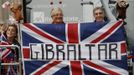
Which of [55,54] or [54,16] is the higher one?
[54,16]

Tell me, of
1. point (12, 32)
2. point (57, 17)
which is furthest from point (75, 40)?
point (12, 32)

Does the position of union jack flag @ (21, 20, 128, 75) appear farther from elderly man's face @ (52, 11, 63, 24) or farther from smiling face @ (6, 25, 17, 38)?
smiling face @ (6, 25, 17, 38)

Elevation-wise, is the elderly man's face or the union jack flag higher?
the elderly man's face

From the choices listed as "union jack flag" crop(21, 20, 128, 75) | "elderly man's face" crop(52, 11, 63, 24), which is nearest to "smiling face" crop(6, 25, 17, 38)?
"union jack flag" crop(21, 20, 128, 75)

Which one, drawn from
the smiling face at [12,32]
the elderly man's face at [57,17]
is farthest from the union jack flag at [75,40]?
the smiling face at [12,32]

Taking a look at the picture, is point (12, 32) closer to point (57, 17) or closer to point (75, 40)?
point (57, 17)

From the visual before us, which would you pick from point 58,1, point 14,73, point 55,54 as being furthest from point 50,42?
point 58,1

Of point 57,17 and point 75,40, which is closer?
point 75,40

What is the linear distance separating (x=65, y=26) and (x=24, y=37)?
0.66 metres

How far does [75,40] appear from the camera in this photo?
26.1ft

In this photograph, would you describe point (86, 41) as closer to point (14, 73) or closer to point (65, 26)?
point (65, 26)

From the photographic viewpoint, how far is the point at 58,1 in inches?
425

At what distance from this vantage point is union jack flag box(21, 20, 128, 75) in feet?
25.7

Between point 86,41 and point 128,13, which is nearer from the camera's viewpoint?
point 86,41
